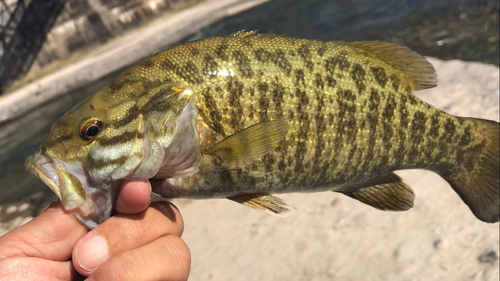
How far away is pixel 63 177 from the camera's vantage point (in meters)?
1.59

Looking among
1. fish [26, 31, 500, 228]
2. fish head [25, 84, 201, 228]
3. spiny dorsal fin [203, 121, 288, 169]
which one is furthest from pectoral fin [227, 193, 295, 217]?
fish head [25, 84, 201, 228]

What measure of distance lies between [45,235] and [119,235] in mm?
360

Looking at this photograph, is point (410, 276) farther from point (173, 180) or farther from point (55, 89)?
point (55, 89)

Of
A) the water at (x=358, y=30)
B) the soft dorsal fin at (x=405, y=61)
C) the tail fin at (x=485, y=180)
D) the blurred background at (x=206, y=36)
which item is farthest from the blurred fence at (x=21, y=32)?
the tail fin at (x=485, y=180)

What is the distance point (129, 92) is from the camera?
5.88ft

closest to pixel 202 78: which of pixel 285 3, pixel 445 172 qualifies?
pixel 445 172

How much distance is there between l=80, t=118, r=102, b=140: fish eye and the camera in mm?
1650

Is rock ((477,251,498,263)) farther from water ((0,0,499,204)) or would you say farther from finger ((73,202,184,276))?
water ((0,0,499,204))

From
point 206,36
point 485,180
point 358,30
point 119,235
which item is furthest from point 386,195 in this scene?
point 206,36

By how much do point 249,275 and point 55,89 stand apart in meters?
20.2

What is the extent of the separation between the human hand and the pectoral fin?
1.31 feet

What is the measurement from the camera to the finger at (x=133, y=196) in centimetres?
167

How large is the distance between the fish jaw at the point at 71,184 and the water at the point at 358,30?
22.4 ft

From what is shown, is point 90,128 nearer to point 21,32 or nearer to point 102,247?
point 102,247
